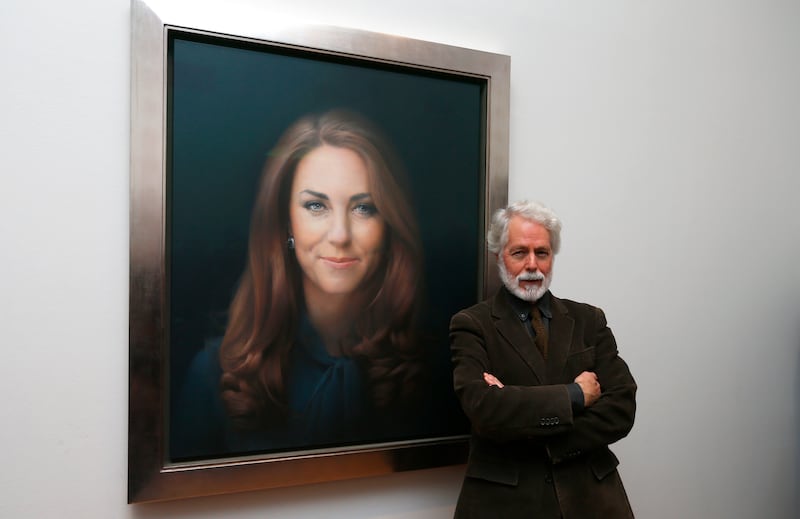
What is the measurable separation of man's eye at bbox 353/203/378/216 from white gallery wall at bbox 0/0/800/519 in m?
0.61

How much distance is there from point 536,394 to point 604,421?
241 millimetres

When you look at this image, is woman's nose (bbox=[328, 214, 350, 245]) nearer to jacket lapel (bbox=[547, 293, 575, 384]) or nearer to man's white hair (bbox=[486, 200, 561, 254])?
man's white hair (bbox=[486, 200, 561, 254])

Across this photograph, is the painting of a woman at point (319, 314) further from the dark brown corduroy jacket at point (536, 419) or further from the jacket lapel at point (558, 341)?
the jacket lapel at point (558, 341)

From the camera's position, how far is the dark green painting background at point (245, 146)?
164 cm

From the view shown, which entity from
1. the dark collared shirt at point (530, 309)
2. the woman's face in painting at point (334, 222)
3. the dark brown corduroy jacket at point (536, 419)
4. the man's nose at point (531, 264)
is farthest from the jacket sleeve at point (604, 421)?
the woman's face in painting at point (334, 222)

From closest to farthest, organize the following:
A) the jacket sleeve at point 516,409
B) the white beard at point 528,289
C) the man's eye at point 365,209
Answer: the jacket sleeve at point 516,409
the white beard at point 528,289
the man's eye at point 365,209

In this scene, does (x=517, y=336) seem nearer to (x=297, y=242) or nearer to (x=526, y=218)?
(x=526, y=218)

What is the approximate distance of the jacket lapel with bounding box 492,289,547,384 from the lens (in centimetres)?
166

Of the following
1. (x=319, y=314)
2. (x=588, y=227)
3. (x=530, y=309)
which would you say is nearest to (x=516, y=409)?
(x=530, y=309)

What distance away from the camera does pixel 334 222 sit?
182 centimetres

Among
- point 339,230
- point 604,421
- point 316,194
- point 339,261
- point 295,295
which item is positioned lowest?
point 604,421

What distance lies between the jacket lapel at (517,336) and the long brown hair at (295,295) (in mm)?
324
